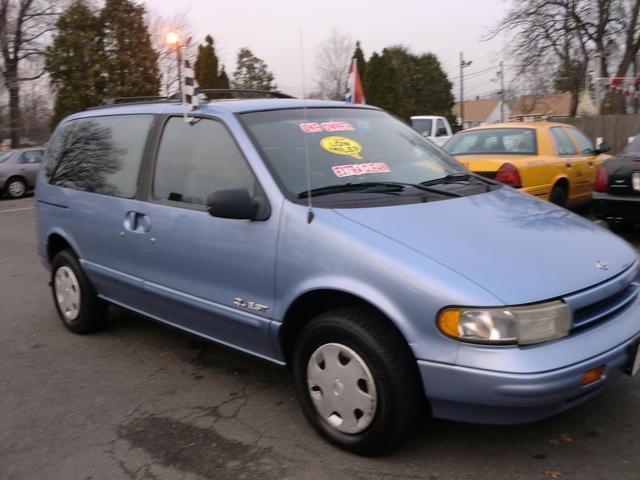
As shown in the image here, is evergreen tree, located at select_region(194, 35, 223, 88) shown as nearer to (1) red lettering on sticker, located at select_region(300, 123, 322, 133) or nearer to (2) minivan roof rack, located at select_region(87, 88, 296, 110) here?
(2) minivan roof rack, located at select_region(87, 88, 296, 110)

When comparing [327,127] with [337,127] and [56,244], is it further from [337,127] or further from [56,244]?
[56,244]

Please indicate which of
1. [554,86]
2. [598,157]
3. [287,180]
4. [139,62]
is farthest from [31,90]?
[287,180]

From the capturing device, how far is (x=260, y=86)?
4034cm

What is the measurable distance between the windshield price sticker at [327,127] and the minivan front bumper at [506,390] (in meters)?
1.67

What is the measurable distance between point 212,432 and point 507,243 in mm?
1852

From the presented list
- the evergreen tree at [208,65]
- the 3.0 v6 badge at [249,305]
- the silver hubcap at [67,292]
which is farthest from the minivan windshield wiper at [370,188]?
the evergreen tree at [208,65]

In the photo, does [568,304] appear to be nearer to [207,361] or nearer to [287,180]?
[287,180]

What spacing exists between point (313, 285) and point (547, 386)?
114cm

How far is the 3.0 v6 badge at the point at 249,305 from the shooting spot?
10.5 ft

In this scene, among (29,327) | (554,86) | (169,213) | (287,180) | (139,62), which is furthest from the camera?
(554,86)

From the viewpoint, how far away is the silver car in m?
18.1

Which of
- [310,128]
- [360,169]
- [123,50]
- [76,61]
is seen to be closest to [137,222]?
[310,128]

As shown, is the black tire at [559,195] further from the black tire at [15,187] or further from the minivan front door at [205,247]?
the black tire at [15,187]

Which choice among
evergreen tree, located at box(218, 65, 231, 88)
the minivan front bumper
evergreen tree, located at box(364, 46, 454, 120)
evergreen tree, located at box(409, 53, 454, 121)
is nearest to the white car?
the minivan front bumper
